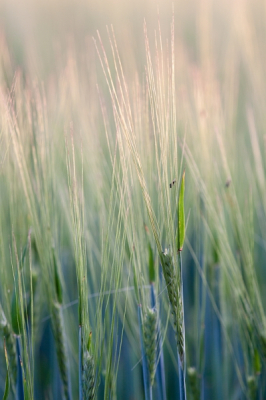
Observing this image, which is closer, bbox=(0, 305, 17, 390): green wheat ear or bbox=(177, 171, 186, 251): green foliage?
bbox=(177, 171, 186, 251): green foliage

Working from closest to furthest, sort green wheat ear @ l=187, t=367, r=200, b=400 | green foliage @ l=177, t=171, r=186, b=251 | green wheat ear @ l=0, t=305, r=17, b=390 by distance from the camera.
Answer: green foliage @ l=177, t=171, r=186, b=251 → green wheat ear @ l=0, t=305, r=17, b=390 → green wheat ear @ l=187, t=367, r=200, b=400

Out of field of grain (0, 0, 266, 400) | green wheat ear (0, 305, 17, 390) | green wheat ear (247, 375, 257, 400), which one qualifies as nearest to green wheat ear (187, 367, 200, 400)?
field of grain (0, 0, 266, 400)

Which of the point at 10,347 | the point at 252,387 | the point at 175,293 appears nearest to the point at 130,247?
the point at 175,293

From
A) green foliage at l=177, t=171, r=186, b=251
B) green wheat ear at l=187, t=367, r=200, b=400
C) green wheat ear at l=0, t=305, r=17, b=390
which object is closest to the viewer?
green foliage at l=177, t=171, r=186, b=251

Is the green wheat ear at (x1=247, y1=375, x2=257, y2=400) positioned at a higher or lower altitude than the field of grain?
lower

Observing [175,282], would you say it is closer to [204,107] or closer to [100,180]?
[100,180]

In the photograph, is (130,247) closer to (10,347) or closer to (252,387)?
(10,347)

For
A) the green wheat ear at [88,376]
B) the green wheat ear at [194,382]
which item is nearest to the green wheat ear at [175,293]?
the green wheat ear at [88,376]

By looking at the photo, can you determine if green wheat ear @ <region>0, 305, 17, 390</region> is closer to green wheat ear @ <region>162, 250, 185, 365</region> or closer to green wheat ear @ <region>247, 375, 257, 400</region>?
green wheat ear @ <region>162, 250, 185, 365</region>
